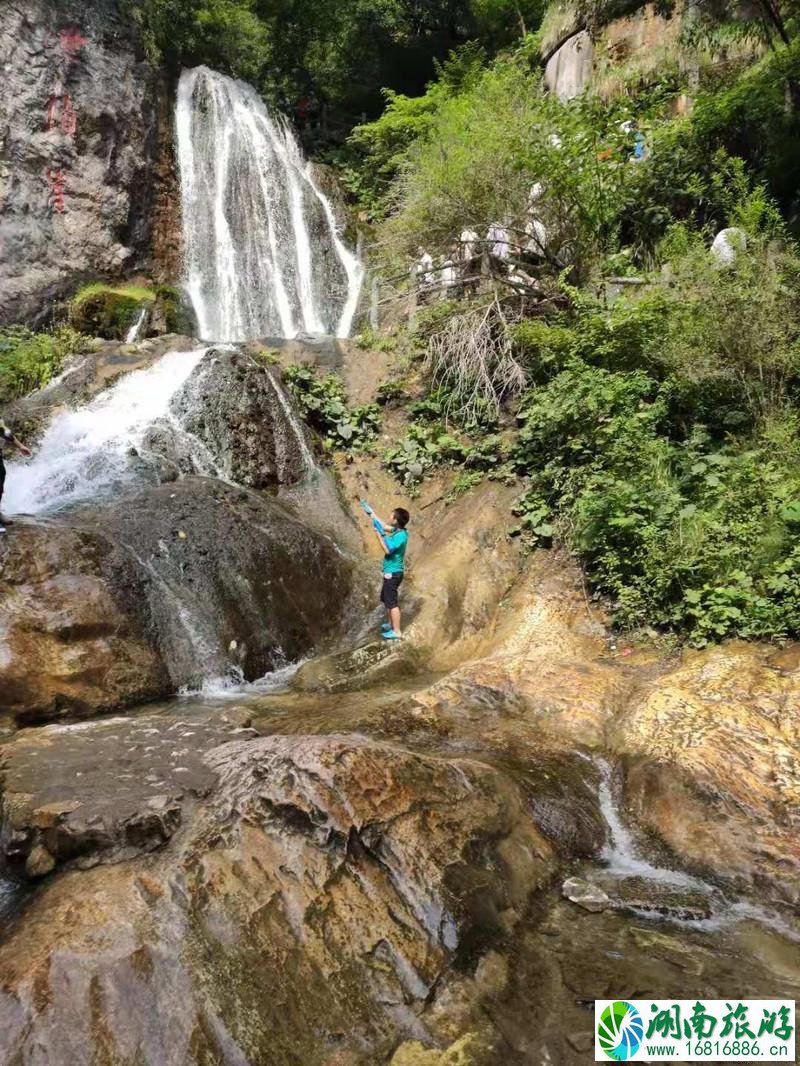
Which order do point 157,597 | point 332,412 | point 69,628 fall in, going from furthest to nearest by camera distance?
point 332,412
point 157,597
point 69,628

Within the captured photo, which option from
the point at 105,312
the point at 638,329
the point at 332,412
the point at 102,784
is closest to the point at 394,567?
the point at 102,784

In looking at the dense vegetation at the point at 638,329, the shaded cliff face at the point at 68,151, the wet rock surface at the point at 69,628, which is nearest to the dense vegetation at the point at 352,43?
the shaded cliff face at the point at 68,151

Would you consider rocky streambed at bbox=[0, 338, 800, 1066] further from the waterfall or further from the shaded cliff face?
the shaded cliff face

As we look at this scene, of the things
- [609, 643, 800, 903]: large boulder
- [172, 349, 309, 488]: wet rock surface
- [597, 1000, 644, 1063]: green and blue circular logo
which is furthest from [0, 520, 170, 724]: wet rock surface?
[597, 1000, 644, 1063]: green and blue circular logo

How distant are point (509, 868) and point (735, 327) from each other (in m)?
6.51

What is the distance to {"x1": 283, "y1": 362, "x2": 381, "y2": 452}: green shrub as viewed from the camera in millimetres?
11883

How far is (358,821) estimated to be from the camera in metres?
3.72

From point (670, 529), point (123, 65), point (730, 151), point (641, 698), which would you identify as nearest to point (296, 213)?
point (123, 65)

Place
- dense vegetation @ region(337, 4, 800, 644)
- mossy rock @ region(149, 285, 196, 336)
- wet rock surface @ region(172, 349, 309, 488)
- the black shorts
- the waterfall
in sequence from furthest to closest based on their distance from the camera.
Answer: the waterfall → mossy rock @ region(149, 285, 196, 336) → wet rock surface @ region(172, 349, 309, 488) → the black shorts → dense vegetation @ region(337, 4, 800, 644)

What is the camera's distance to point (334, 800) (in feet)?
12.3

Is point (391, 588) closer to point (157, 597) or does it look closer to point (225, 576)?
point (225, 576)

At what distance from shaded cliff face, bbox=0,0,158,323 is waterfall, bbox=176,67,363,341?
1339 mm

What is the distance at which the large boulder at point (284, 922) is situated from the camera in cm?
278

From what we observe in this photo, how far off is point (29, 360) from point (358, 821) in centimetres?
1148
